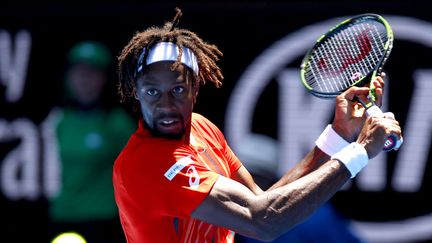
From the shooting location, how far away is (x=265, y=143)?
6988 millimetres

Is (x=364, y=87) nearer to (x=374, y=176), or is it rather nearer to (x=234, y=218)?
(x=234, y=218)

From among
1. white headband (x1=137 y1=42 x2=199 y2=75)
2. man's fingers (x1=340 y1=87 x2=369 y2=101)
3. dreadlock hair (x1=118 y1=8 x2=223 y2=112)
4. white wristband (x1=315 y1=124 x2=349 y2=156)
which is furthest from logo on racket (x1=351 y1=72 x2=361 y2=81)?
white headband (x1=137 y1=42 x2=199 y2=75)

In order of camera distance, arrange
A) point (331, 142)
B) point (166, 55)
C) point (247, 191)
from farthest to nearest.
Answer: point (331, 142) < point (166, 55) < point (247, 191)

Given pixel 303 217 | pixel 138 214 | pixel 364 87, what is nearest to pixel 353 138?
pixel 364 87

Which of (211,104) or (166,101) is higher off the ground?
(166,101)

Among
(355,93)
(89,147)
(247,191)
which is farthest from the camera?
(89,147)

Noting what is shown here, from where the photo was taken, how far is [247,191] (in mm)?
3922

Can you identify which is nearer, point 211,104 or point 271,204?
point 271,204

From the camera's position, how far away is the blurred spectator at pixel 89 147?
22.5 ft

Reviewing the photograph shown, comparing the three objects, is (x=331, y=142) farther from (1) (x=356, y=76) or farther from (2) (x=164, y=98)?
(2) (x=164, y=98)

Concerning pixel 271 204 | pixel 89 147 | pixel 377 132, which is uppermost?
pixel 377 132

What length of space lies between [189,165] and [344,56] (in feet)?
3.44

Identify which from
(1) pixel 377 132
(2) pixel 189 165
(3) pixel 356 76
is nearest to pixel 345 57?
(3) pixel 356 76

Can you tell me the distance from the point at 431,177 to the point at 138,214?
11.1ft
